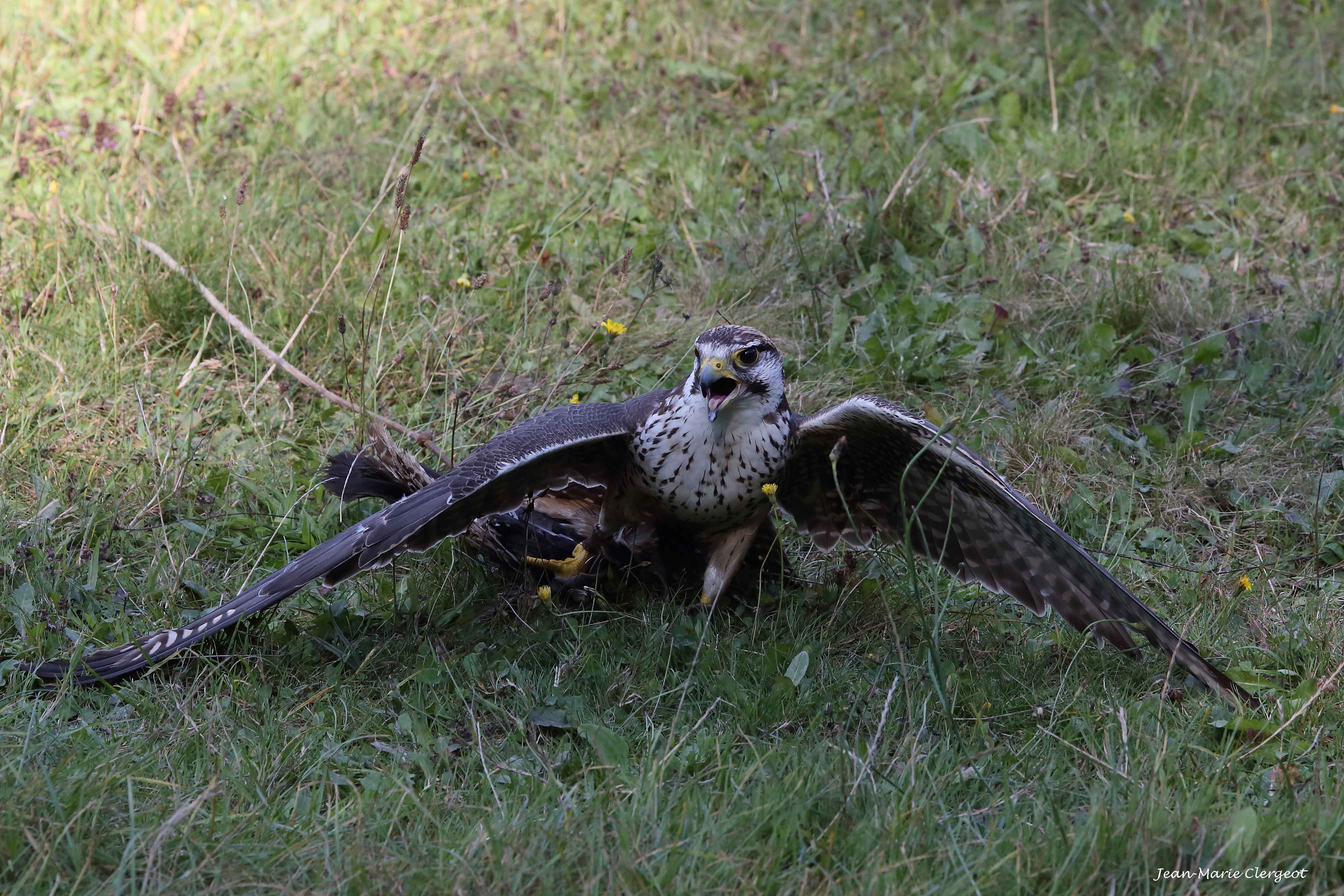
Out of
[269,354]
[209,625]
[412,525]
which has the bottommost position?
[209,625]

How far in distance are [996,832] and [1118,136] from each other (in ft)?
14.0

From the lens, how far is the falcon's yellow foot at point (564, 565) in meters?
3.87

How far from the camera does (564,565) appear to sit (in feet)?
12.7

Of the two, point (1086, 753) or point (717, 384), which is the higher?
point (717, 384)

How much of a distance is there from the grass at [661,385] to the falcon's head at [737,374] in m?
0.66

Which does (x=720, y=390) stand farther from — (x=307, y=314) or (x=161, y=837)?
(x=307, y=314)

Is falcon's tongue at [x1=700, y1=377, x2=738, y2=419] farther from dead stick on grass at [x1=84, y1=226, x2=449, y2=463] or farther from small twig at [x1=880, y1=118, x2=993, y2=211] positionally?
small twig at [x1=880, y1=118, x2=993, y2=211]

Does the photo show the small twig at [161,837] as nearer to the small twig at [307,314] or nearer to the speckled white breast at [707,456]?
the speckled white breast at [707,456]

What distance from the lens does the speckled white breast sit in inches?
138

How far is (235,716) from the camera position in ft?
10.6

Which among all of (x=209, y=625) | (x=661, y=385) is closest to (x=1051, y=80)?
(x=661, y=385)

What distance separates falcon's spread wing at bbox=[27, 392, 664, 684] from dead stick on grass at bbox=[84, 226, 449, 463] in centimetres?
73

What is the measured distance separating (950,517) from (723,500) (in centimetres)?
64

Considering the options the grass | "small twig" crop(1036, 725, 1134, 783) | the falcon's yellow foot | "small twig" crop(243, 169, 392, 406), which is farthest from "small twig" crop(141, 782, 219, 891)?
"small twig" crop(243, 169, 392, 406)
